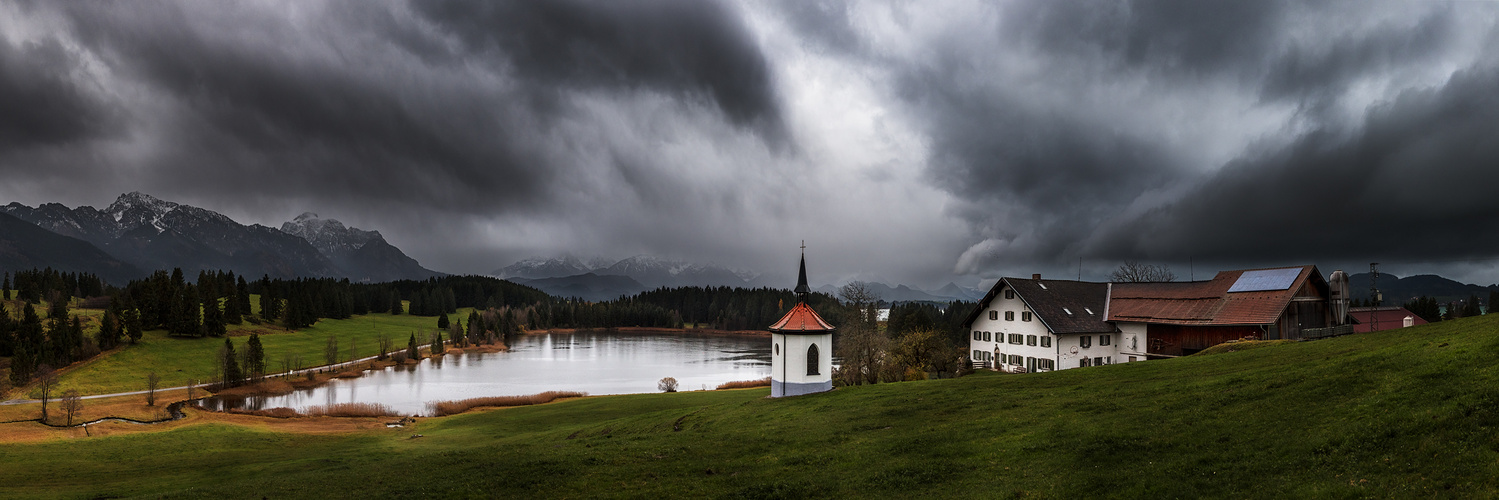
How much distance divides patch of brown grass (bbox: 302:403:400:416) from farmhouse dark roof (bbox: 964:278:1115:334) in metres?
51.0

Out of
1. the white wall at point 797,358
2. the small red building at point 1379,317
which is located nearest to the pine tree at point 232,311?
the white wall at point 797,358

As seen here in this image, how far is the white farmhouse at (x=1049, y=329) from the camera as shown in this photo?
48562 millimetres

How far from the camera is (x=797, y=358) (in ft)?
130

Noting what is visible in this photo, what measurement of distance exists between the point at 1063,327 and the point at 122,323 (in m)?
109

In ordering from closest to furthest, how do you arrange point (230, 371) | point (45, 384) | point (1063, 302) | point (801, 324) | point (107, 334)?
point (801, 324) → point (45, 384) → point (1063, 302) → point (230, 371) → point (107, 334)

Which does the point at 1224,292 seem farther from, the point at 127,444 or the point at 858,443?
the point at 127,444

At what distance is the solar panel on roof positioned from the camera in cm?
4325

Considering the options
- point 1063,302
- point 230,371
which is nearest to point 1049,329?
point 1063,302

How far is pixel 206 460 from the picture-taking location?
91.6 feet

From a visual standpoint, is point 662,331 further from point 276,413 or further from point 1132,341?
point 1132,341

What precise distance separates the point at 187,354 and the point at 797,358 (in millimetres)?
89249

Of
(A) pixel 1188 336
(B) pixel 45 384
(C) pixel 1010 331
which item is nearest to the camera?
(A) pixel 1188 336

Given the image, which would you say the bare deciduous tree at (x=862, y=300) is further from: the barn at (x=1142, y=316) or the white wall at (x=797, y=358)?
the white wall at (x=797, y=358)

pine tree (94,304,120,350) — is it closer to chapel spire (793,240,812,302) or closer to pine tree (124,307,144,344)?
pine tree (124,307,144,344)
